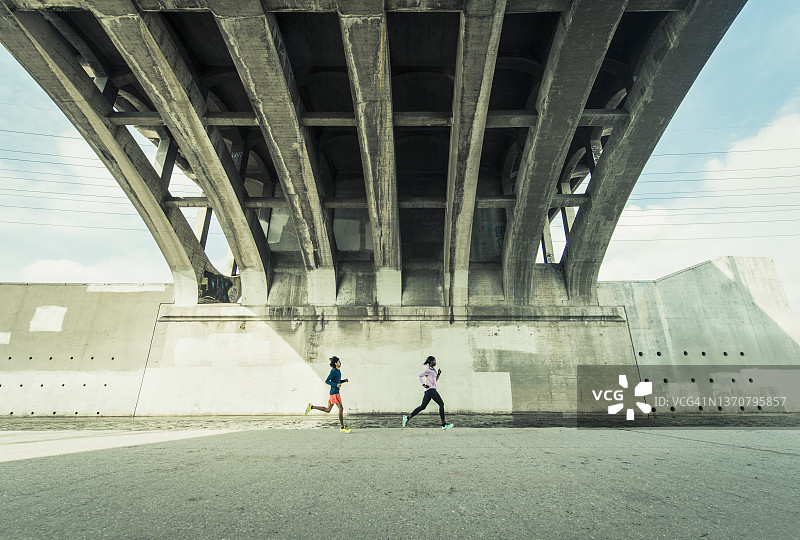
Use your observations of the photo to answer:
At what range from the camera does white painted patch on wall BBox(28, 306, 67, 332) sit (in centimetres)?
1338

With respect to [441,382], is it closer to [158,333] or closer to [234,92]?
[158,333]

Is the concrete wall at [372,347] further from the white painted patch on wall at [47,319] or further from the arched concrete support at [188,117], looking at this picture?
the arched concrete support at [188,117]

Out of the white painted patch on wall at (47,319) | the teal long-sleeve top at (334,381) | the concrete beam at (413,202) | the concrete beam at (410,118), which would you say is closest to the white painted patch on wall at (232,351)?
the white painted patch on wall at (47,319)

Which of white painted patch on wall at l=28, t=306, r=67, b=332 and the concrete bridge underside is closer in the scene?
the concrete bridge underside

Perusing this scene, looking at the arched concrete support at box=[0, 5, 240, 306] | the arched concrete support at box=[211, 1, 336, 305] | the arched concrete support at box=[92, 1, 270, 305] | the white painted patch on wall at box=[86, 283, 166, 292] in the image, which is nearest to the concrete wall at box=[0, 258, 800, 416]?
the white painted patch on wall at box=[86, 283, 166, 292]

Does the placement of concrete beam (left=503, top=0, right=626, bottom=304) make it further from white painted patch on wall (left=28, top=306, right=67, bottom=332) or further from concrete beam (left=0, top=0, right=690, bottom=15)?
white painted patch on wall (left=28, top=306, right=67, bottom=332)

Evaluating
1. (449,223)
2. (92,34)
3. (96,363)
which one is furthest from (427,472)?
(96,363)

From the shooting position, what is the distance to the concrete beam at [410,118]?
31.6 ft

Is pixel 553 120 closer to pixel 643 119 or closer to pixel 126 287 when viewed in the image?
pixel 643 119

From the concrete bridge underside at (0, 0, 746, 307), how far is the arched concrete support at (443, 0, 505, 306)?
0.14 feet

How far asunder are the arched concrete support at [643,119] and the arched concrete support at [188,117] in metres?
11.4

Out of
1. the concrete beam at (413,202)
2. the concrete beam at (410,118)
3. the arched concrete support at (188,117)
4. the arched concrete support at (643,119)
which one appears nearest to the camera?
the arched concrete support at (188,117)

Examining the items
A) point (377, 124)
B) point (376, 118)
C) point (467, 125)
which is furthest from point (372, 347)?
point (467, 125)

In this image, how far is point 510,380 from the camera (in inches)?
495
